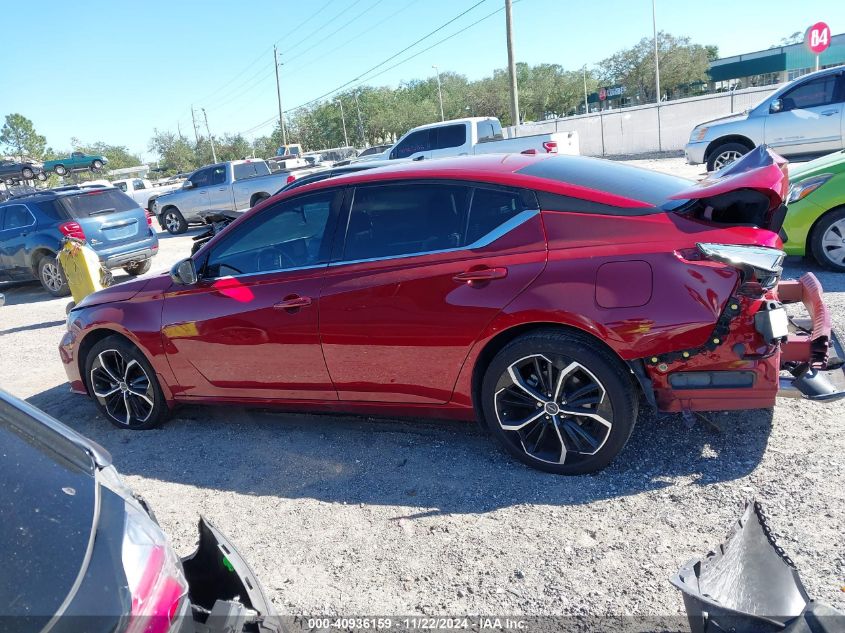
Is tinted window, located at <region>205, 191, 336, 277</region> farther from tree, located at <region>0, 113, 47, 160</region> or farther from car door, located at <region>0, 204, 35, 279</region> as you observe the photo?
tree, located at <region>0, 113, 47, 160</region>

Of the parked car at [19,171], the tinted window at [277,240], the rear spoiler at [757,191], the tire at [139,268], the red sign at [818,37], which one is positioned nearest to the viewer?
the rear spoiler at [757,191]

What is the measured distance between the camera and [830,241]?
6.61 metres

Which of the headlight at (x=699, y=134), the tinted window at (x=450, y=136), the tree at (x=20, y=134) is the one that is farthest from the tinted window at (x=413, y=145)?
the tree at (x=20, y=134)

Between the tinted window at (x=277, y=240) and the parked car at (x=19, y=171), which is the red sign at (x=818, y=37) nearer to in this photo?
the tinted window at (x=277, y=240)

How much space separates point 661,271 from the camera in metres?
3.12

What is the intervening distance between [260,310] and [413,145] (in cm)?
1467

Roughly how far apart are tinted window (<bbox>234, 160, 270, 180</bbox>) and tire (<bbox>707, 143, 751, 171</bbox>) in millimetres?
11482

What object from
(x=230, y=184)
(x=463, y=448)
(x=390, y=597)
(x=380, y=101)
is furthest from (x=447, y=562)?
(x=380, y=101)

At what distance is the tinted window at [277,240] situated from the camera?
407 centimetres

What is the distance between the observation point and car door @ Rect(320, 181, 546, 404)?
11.3 ft

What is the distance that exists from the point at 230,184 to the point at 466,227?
15.8 m

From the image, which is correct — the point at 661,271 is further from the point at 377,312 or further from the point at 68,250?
the point at 68,250

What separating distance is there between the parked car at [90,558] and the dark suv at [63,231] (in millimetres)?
9991

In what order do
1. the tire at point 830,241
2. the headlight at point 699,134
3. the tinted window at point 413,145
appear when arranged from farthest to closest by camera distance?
the tinted window at point 413,145 → the headlight at point 699,134 → the tire at point 830,241
